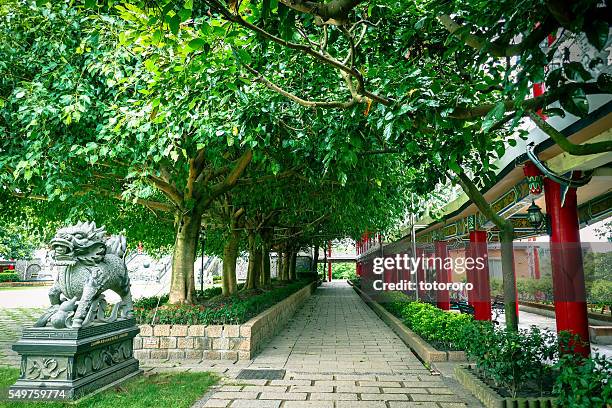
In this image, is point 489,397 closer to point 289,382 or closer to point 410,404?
point 410,404

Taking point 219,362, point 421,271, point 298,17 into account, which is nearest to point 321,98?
point 298,17

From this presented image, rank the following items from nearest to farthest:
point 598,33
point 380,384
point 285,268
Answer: point 598,33
point 380,384
point 285,268

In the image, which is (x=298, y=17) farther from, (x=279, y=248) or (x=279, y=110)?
(x=279, y=248)

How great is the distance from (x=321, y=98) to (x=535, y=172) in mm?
3686

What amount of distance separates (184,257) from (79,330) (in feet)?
14.8

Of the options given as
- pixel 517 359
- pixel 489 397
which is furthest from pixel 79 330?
pixel 517 359

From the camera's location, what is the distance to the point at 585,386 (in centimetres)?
408

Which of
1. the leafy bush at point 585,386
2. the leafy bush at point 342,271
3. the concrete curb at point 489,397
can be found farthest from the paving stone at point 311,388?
the leafy bush at point 342,271

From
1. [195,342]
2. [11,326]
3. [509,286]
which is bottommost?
[11,326]

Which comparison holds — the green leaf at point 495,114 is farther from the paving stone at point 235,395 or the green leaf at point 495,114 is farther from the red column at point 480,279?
the red column at point 480,279

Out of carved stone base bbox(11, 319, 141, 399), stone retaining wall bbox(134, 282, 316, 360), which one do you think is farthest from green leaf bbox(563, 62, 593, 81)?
stone retaining wall bbox(134, 282, 316, 360)

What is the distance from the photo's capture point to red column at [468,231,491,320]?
12.0 m

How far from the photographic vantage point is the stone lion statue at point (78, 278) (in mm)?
6113

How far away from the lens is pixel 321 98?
6887 millimetres
